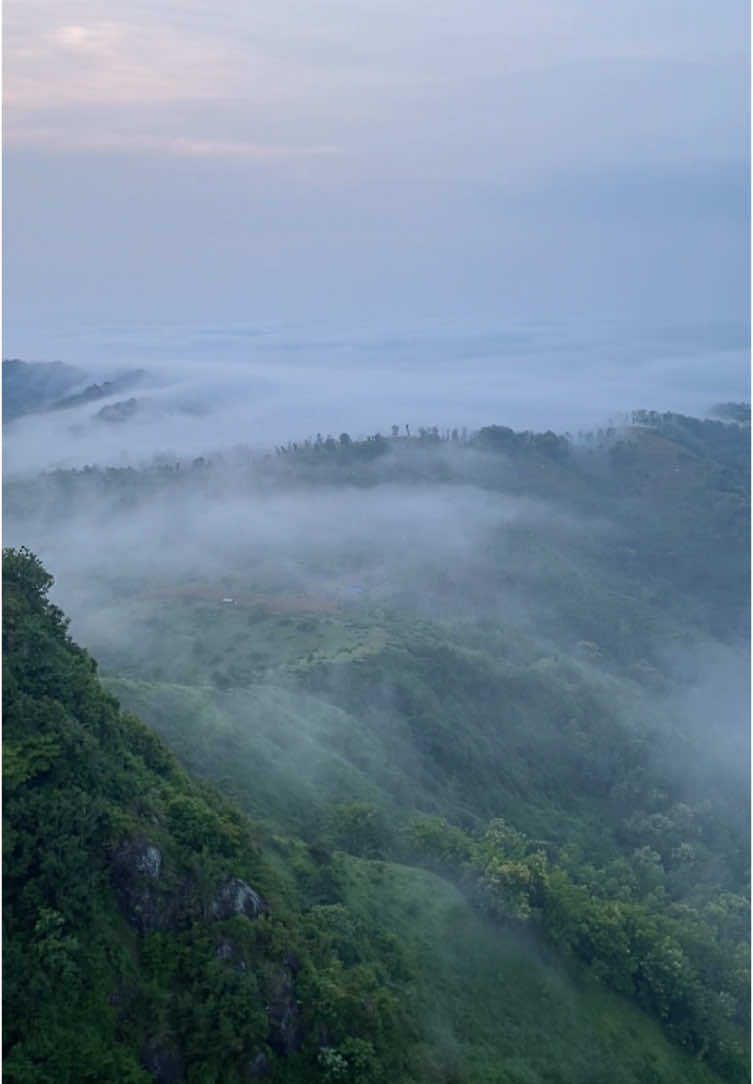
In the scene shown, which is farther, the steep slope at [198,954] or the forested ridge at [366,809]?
the forested ridge at [366,809]

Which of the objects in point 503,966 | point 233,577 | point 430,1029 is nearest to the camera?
point 430,1029

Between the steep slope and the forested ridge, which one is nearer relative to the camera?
the steep slope

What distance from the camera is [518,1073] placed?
32000 mm

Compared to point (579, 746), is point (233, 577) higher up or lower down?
higher up

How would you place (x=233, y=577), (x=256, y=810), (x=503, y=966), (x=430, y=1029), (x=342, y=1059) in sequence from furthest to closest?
1. (x=233, y=577)
2. (x=256, y=810)
3. (x=503, y=966)
4. (x=430, y=1029)
5. (x=342, y=1059)

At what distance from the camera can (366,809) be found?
46094mm

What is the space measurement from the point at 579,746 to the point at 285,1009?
51.7 metres

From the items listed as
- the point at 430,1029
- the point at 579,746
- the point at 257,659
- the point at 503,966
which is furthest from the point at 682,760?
the point at 430,1029

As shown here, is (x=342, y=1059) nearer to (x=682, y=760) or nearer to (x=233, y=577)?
(x=682, y=760)

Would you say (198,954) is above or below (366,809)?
above

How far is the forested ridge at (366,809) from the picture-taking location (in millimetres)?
25469

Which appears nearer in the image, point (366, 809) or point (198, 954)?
point (198, 954)

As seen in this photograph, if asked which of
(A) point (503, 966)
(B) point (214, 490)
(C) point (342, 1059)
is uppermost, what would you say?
(B) point (214, 490)

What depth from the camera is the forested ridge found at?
25.5 meters
